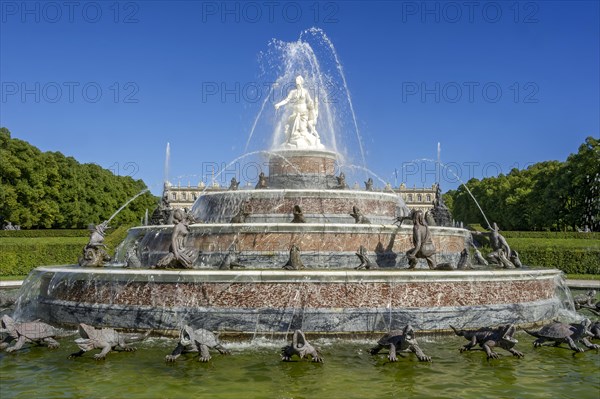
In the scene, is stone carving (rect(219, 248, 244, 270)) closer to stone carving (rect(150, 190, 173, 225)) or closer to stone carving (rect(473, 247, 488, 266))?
stone carving (rect(473, 247, 488, 266))

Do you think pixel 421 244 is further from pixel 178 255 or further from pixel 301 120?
pixel 301 120

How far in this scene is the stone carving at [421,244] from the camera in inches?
635

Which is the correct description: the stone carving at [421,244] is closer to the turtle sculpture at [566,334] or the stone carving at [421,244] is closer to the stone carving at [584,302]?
the turtle sculpture at [566,334]

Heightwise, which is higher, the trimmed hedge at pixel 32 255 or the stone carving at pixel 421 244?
the stone carving at pixel 421 244

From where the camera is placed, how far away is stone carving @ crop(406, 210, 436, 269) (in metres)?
16.1

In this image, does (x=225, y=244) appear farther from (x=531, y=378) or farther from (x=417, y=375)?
(x=531, y=378)

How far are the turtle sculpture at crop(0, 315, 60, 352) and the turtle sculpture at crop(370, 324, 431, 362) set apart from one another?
22.1 feet

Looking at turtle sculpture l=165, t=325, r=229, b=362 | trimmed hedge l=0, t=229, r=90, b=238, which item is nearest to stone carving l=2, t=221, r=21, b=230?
trimmed hedge l=0, t=229, r=90, b=238

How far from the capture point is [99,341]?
11992 millimetres

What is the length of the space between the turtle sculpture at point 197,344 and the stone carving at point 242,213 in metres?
8.47

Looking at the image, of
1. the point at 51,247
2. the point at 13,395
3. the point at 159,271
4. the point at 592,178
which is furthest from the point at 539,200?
the point at 13,395

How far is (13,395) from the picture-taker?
9.49 meters

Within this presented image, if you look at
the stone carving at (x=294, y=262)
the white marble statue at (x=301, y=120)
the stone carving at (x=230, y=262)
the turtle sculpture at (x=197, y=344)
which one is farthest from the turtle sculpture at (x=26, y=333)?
the white marble statue at (x=301, y=120)

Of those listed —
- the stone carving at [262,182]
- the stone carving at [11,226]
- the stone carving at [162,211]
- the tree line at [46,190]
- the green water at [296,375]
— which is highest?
the tree line at [46,190]
